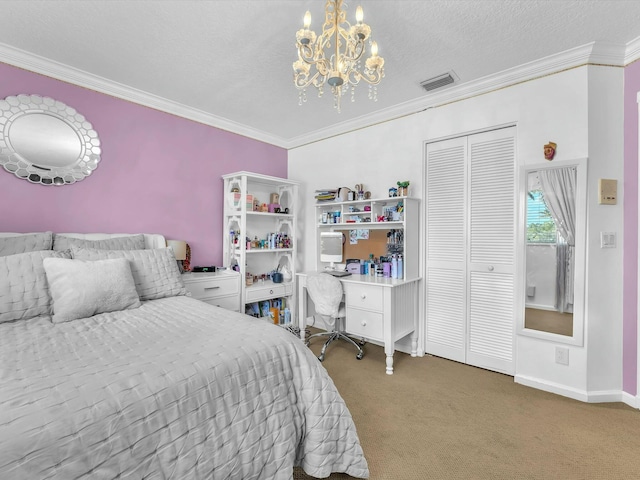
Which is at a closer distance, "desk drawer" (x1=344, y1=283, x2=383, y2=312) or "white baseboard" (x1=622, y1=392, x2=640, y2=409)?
"white baseboard" (x1=622, y1=392, x2=640, y2=409)

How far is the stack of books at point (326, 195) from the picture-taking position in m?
3.79

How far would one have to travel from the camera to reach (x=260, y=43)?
225 cm

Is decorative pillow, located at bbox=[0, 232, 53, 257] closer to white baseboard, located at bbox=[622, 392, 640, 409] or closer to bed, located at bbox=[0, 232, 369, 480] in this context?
bed, located at bbox=[0, 232, 369, 480]

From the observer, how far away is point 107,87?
2.77m

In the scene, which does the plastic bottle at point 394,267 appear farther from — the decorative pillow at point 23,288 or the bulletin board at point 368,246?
the decorative pillow at point 23,288

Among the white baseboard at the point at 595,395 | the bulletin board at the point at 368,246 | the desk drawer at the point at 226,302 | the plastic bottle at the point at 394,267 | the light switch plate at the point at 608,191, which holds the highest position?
the light switch plate at the point at 608,191

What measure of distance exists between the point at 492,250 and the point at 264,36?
8.44 feet

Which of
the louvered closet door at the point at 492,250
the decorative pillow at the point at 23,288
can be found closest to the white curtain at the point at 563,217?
the louvered closet door at the point at 492,250

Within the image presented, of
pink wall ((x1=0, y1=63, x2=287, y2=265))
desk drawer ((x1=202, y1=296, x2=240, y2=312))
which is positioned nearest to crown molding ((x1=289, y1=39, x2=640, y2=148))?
pink wall ((x1=0, y1=63, x2=287, y2=265))

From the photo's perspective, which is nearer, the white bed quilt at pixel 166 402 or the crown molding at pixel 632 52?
the white bed quilt at pixel 166 402

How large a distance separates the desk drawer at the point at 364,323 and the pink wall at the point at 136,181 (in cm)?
175

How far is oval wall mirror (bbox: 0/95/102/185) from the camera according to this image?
234 centimetres

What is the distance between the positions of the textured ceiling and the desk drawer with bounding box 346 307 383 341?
2.16 meters

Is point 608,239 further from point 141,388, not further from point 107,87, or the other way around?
point 107,87
